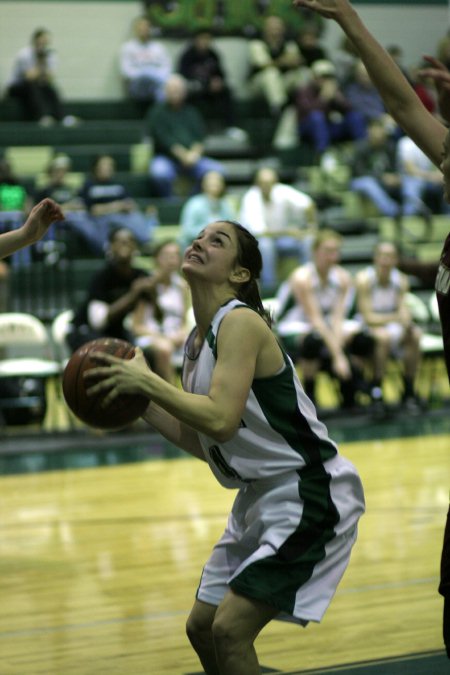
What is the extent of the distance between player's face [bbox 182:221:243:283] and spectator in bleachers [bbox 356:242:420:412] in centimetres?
676

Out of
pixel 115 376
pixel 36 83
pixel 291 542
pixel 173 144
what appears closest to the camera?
pixel 115 376

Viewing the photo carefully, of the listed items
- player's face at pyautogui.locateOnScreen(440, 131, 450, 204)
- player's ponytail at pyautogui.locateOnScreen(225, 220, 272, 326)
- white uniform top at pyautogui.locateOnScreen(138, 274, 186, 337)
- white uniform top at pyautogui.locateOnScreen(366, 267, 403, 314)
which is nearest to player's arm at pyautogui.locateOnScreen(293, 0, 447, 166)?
player's face at pyautogui.locateOnScreen(440, 131, 450, 204)

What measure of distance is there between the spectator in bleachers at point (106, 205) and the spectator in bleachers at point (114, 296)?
88.4 inches

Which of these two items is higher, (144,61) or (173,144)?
(144,61)

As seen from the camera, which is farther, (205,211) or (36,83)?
(36,83)

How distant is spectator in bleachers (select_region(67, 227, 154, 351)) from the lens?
905cm

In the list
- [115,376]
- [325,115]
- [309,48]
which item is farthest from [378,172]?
[115,376]

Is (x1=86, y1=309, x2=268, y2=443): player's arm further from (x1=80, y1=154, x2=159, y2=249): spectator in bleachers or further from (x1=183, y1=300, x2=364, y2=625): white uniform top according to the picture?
(x1=80, y1=154, x2=159, y2=249): spectator in bleachers

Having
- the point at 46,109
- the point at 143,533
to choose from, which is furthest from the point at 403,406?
the point at 46,109

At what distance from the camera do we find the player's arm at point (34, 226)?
12.7 ft

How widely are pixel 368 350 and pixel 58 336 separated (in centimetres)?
251

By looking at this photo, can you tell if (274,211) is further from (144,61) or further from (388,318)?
(144,61)

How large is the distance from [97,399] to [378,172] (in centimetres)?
1127

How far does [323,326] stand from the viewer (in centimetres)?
988
